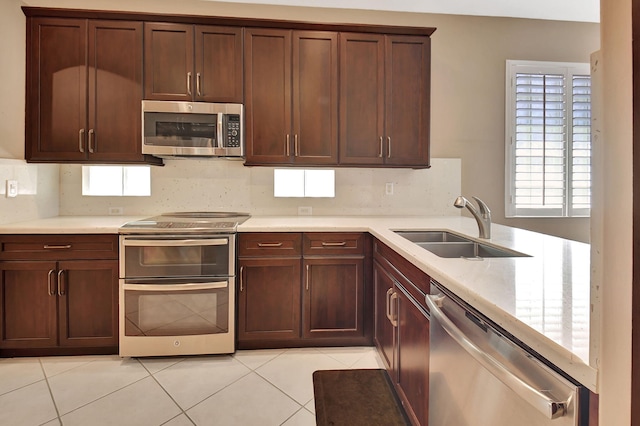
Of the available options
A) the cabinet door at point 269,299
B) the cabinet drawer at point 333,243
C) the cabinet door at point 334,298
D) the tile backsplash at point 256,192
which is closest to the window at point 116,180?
the tile backsplash at point 256,192

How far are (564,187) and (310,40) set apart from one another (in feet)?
8.71

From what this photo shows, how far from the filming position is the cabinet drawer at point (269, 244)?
2412 mm

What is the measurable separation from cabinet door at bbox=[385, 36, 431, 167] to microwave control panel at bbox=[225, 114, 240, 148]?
117cm

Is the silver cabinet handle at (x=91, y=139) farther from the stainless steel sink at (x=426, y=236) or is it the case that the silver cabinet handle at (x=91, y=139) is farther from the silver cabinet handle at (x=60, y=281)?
the stainless steel sink at (x=426, y=236)

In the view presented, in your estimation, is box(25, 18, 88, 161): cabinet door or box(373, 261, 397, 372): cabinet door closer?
box(373, 261, 397, 372): cabinet door

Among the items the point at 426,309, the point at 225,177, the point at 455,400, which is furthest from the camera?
the point at 225,177

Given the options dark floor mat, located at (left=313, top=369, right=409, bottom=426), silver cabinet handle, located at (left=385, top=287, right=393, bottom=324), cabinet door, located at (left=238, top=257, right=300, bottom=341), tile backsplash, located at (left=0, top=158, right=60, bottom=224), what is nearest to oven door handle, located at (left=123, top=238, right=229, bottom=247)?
cabinet door, located at (left=238, top=257, right=300, bottom=341)

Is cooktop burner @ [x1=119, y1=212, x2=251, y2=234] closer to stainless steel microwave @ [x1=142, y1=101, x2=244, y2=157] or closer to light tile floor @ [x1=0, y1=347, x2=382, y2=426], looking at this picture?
stainless steel microwave @ [x1=142, y1=101, x2=244, y2=157]

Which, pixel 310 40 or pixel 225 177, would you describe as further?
pixel 225 177

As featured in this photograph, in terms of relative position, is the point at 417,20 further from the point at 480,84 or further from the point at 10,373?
the point at 10,373

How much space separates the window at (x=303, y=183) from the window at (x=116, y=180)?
1098 mm

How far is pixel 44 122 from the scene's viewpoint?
98.9 inches

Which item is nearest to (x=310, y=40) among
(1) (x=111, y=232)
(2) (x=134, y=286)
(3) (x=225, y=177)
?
(3) (x=225, y=177)

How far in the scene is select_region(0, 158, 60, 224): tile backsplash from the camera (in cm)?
234
